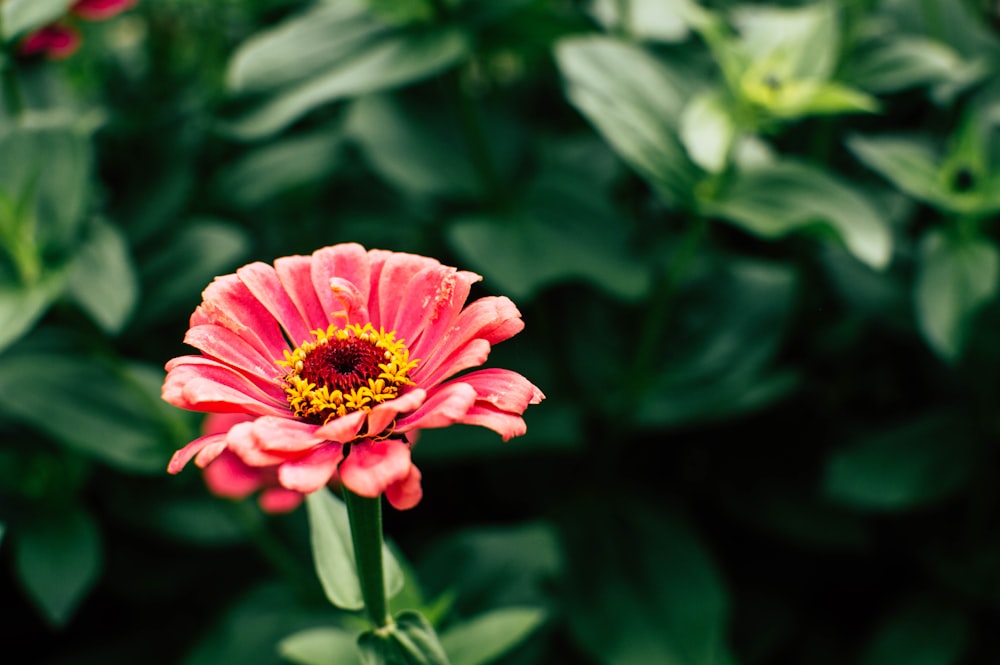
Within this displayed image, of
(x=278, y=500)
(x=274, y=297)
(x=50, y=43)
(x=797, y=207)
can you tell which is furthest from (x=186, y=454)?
(x=50, y=43)

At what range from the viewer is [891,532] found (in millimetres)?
1252

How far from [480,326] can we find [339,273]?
0.38ft

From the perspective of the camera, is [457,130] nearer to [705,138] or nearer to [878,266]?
[705,138]

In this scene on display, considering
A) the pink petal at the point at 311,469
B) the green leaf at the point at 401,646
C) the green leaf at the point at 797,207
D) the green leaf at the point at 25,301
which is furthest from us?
the green leaf at the point at 797,207

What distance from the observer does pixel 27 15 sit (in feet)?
3.02

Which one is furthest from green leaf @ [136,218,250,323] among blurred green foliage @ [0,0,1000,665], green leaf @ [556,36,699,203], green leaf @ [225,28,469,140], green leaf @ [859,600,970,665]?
green leaf @ [859,600,970,665]

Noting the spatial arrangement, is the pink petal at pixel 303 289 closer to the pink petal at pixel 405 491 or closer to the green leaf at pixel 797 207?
the pink petal at pixel 405 491

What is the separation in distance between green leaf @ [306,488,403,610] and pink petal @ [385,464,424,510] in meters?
0.10

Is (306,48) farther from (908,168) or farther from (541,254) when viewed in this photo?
(908,168)

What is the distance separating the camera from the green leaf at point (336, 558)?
570mm

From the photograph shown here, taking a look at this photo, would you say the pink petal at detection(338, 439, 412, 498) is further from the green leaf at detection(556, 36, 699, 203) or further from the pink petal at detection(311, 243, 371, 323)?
the green leaf at detection(556, 36, 699, 203)

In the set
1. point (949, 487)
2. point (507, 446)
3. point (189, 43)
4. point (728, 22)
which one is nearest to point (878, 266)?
point (949, 487)

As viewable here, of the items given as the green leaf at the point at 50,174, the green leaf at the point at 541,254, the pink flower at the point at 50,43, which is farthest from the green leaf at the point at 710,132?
the pink flower at the point at 50,43

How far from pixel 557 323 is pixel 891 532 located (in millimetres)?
504
